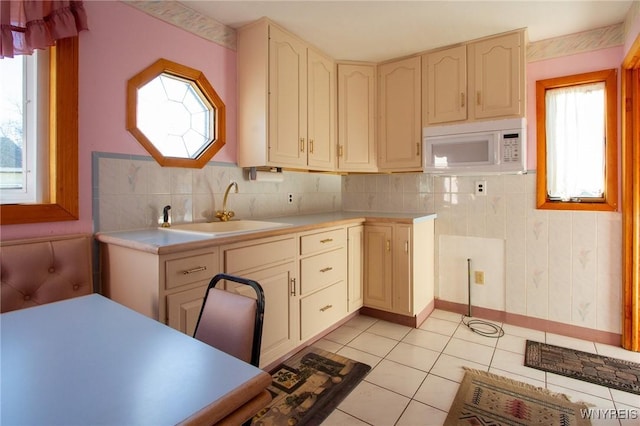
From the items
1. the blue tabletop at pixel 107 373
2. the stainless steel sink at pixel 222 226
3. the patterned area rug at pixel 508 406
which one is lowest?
the patterned area rug at pixel 508 406

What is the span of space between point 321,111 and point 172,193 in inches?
56.9

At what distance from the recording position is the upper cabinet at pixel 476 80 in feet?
8.39

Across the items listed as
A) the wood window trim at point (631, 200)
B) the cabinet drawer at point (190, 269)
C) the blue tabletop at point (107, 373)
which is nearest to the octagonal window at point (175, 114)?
the cabinet drawer at point (190, 269)

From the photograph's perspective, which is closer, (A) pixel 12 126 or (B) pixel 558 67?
(A) pixel 12 126

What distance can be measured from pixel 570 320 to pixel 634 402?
90cm

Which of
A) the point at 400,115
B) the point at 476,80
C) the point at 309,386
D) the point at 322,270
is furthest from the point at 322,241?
the point at 476,80

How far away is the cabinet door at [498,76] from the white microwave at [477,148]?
11 centimetres

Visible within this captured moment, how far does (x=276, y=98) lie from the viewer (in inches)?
98.2

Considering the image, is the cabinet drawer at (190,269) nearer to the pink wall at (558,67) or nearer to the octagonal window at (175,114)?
the octagonal window at (175,114)

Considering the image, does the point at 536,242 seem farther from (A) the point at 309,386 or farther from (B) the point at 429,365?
(A) the point at 309,386

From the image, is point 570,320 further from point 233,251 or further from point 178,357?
point 178,357

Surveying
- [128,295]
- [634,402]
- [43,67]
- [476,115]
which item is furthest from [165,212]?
[634,402]

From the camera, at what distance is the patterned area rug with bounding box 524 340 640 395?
2.04 meters

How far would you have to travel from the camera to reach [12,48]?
1.52 metres
